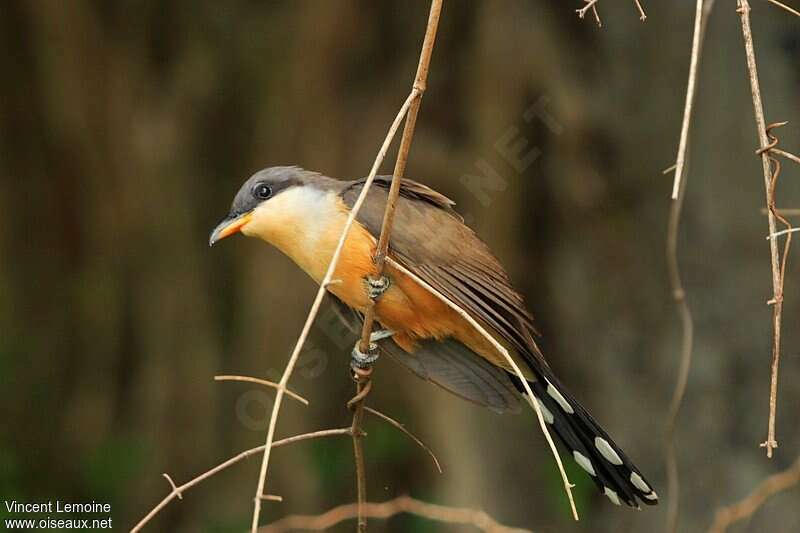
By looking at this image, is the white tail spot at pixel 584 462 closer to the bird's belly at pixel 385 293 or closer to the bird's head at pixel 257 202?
the bird's belly at pixel 385 293

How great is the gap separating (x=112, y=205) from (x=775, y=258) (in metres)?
3.51

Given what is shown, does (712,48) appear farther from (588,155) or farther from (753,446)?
(753,446)

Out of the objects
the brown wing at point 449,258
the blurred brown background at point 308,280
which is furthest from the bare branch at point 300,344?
the blurred brown background at point 308,280

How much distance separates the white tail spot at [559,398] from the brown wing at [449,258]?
8cm

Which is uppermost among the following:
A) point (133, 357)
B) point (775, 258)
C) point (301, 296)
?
point (775, 258)

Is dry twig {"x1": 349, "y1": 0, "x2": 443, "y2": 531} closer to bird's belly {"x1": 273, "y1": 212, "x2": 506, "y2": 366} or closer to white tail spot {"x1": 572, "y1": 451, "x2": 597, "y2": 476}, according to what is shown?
bird's belly {"x1": 273, "y1": 212, "x2": 506, "y2": 366}

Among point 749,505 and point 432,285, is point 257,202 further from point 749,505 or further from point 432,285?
point 749,505

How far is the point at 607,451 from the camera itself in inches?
94.0

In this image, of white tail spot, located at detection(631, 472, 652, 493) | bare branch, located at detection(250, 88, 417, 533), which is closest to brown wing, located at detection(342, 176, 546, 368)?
white tail spot, located at detection(631, 472, 652, 493)

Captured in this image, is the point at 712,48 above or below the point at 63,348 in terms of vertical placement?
above

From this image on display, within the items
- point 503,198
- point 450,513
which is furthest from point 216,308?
point 450,513

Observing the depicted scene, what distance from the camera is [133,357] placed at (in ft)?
15.3

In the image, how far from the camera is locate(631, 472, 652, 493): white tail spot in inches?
92.8

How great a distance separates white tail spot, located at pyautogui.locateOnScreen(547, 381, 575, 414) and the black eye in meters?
0.81
